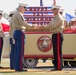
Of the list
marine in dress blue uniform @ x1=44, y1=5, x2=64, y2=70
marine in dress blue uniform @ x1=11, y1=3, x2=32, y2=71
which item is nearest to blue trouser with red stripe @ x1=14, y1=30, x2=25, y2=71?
marine in dress blue uniform @ x1=11, y1=3, x2=32, y2=71

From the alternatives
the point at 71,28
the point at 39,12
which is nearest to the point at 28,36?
the point at 71,28

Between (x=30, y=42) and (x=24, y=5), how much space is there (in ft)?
11.0

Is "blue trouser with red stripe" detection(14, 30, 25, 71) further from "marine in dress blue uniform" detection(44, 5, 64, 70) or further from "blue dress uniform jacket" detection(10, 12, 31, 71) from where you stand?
"marine in dress blue uniform" detection(44, 5, 64, 70)

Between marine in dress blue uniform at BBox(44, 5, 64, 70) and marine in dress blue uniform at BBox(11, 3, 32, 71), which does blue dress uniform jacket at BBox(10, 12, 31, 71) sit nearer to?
marine in dress blue uniform at BBox(11, 3, 32, 71)

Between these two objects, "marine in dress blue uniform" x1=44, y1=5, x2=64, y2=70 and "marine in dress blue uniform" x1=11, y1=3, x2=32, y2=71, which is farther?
"marine in dress blue uniform" x1=44, y1=5, x2=64, y2=70

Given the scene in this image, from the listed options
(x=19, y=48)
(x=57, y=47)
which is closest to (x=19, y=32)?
(x=19, y=48)

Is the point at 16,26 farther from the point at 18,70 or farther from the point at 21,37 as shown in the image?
the point at 18,70

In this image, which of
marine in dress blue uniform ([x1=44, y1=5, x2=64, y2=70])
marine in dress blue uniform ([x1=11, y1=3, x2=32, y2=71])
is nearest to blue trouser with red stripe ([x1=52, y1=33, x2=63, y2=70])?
marine in dress blue uniform ([x1=44, y1=5, x2=64, y2=70])

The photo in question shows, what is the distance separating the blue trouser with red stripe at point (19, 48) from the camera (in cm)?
1228

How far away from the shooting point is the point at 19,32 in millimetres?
12273

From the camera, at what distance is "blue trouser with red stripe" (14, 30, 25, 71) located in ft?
40.3

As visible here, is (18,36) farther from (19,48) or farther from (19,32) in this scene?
(19,48)

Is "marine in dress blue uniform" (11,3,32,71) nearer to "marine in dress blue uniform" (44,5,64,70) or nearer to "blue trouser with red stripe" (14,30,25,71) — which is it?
"blue trouser with red stripe" (14,30,25,71)

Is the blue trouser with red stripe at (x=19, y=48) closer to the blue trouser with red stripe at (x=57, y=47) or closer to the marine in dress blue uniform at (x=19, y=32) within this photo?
the marine in dress blue uniform at (x=19, y=32)
